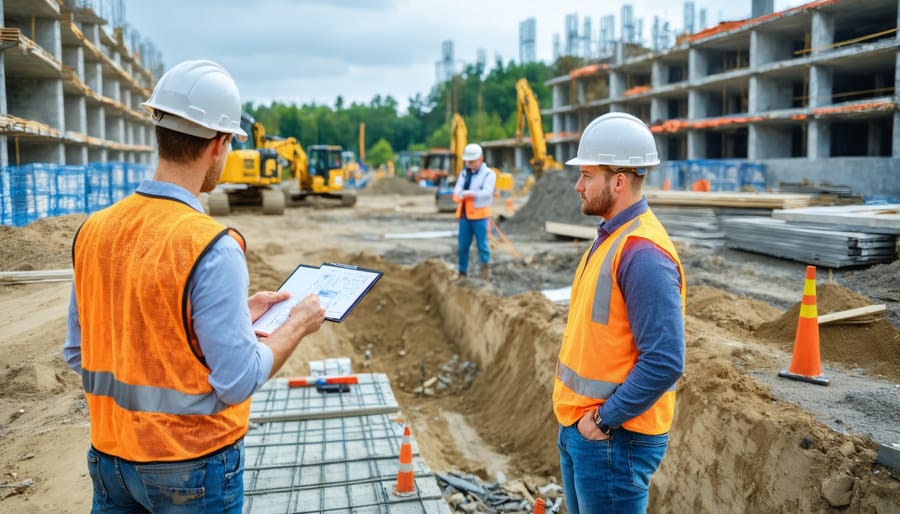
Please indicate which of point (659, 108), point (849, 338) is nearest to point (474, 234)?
point (849, 338)

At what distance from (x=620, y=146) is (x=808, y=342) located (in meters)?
3.49

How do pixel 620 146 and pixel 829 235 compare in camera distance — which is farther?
pixel 829 235

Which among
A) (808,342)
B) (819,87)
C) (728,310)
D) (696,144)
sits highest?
(819,87)

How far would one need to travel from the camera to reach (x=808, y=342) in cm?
539

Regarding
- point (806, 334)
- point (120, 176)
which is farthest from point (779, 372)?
point (120, 176)

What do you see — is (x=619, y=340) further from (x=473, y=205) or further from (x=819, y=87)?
(x=819, y=87)

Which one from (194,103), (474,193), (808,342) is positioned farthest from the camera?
(474,193)

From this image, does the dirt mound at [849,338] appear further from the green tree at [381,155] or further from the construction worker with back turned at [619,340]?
the green tree at [381,155]

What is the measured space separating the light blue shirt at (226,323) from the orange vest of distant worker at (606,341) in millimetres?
1255

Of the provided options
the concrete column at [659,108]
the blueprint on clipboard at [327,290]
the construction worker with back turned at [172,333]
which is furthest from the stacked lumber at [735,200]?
the concrete column at [659,108]

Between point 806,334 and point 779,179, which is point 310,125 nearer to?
point 779,179

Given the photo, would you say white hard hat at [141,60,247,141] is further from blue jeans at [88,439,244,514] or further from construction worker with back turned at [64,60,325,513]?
blue jeans at [88,439,244,514]

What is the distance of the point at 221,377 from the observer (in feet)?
6.47

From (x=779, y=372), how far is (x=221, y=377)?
493cm
